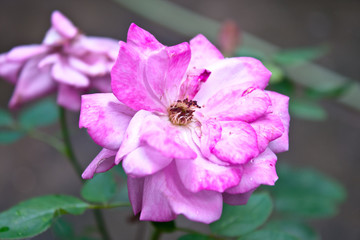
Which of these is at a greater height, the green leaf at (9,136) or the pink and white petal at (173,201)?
the pink and white petal at (173,201)

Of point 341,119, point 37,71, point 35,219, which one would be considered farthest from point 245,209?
point 341,119

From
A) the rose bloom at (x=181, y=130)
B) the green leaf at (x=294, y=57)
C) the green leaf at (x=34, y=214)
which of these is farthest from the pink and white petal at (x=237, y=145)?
the green leaf at (x=294, y=57)

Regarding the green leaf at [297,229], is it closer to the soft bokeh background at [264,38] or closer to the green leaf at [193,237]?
the green leaf at [193,237]

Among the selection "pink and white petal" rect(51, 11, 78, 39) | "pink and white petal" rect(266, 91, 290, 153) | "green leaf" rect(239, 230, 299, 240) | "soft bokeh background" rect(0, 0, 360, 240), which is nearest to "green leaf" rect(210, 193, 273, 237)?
"green leaf" rect(239, 230, 299, 240)

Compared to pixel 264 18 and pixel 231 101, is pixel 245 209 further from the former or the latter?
pixel 264 18

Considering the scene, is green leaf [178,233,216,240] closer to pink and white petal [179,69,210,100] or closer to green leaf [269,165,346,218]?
pink and white petal [179,69,210,100]
